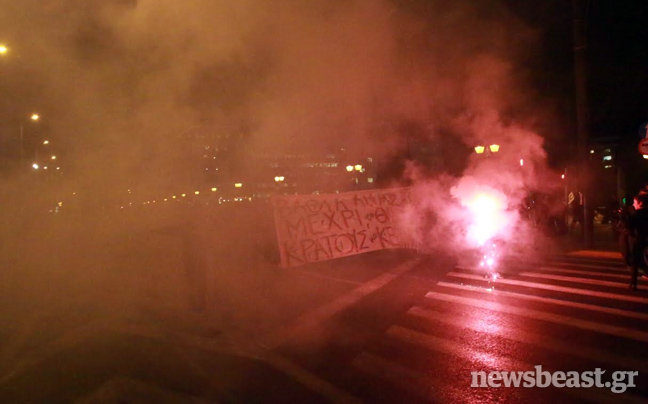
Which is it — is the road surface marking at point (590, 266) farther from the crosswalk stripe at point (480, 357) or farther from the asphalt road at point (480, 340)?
the crosswalk stripe at point (480, 357)

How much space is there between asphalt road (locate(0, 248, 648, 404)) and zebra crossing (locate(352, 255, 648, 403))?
1 cm

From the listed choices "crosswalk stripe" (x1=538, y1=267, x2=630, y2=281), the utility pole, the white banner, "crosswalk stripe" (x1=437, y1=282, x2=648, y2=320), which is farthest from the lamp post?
"crosswalk stripe" (x1=437, y1=282, x2=648, y2=320)

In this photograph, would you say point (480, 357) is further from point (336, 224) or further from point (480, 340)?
point (336, 224)

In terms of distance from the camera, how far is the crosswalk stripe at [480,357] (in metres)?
2.47

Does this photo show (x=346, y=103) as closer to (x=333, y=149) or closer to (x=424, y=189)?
(x=333, y=149)

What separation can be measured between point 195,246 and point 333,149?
361 centimetres

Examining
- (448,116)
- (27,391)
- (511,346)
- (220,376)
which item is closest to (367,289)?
(511,346)

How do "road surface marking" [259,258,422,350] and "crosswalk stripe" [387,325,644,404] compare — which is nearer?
"crosswalk stripe" [387,325,644,404]

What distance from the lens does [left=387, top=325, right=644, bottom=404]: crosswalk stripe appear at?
2.47m

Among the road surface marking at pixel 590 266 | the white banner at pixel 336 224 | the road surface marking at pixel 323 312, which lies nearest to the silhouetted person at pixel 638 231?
the road surface marking at pixel 590 266

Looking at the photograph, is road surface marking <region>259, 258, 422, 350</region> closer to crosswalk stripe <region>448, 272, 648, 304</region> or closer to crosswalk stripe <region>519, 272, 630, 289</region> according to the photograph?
crosswalk stripe <region>448, 272, 648, 304</region>

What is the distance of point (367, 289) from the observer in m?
5.12

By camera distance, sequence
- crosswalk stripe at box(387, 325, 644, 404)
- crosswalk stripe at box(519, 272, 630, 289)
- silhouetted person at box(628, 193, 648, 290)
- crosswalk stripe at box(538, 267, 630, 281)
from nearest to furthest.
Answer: crosswalk stripe at box(387, 325, 644, 404) < silhouetted person at box(628, 193, 648, 290) < crosswalk stripe at box(519, 272, 630, 289) < crosswalk stripe at box(538, 267, 630, 281)

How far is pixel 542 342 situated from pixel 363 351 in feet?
4.60
